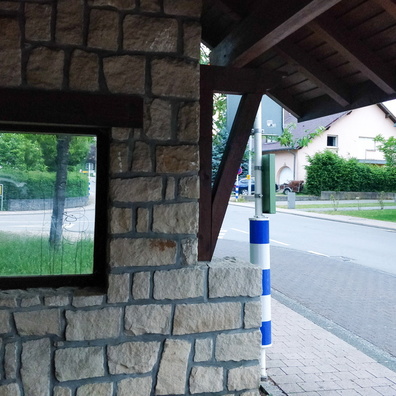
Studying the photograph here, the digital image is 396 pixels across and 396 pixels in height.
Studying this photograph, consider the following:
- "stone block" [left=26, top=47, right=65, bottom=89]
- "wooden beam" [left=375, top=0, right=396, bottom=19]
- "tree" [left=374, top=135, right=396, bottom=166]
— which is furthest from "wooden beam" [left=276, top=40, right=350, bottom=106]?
"tree" [left=374, top=135, right=396, bottom=166]

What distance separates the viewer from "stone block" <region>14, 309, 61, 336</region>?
265cm

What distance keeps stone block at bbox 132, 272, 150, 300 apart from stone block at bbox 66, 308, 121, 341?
0.48 ft

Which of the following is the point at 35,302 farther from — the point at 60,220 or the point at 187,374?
the point at 187,374

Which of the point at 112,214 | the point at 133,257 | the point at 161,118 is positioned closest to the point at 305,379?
the point at 133,257

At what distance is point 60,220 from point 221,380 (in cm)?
152

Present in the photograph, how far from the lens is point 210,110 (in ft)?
10.5

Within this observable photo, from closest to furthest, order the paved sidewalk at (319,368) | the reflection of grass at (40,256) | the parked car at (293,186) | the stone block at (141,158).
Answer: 1. the stone block at (141,158)
2. the reflection of grass at (40,256)
3. the paved sidewalk at (319,368)
4. the parked car at (293,186)

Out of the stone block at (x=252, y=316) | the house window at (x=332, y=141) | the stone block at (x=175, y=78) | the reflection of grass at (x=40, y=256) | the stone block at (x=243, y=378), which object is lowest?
the stone block at (x=243, y=378)

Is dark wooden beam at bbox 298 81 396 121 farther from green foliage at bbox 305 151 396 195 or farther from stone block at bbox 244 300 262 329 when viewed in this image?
green foliage at bbox 305 151 396 195

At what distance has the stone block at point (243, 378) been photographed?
117 inches

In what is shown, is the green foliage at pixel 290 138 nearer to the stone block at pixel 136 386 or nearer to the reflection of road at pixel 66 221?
the reflection of road at pixel 66 221

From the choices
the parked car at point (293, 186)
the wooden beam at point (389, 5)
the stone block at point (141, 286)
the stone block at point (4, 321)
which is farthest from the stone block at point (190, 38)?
the parked car at point (293, 186)

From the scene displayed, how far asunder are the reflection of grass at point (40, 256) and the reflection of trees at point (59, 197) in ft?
0.18

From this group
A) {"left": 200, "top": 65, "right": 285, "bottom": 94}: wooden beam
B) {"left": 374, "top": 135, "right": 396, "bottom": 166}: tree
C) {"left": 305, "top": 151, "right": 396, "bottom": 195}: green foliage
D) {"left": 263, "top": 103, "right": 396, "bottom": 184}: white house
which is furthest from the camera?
{"left": 263, "top": 103, "right": 396, "bottom": 184}: white house
